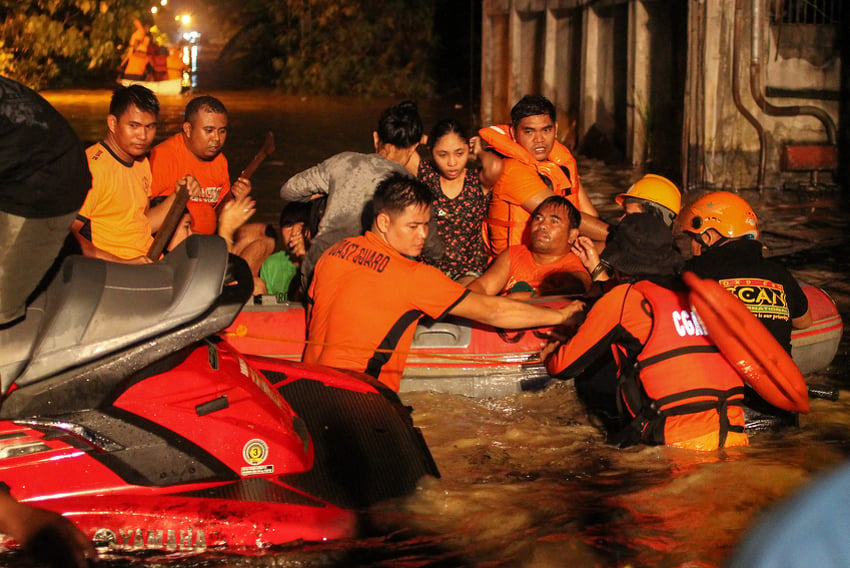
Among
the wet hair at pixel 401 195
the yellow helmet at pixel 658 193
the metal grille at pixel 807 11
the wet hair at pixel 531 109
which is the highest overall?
the metal grille at pixel 807 11

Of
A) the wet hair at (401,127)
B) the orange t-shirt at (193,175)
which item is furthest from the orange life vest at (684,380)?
the orange t-shirt at (193,175)

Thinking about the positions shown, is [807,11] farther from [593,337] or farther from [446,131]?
[593,337]

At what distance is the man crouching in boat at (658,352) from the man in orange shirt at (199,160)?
2.83 m

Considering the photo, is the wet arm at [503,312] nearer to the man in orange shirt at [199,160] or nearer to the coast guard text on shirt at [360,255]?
the coast guard text on shirt at [360,255]

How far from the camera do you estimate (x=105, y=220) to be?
6398 millimetres

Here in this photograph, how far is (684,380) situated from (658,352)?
6.6 inches

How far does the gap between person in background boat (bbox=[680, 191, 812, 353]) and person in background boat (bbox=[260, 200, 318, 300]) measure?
2.45 m

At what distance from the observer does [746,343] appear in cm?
470

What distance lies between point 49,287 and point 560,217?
3.54 m

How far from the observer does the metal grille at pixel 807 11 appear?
40.3 feet

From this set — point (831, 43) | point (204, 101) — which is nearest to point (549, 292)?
point (204, 101)

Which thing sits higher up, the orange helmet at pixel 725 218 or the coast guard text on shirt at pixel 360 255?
the orange helmet at pixel 725 218

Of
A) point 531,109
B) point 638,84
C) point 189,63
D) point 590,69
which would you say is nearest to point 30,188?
point 531,109

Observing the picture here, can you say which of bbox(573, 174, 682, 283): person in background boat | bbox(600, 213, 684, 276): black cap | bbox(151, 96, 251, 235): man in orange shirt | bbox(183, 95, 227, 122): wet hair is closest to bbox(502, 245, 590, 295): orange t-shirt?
bbox(573, 174, 682, 283): person in background boat
